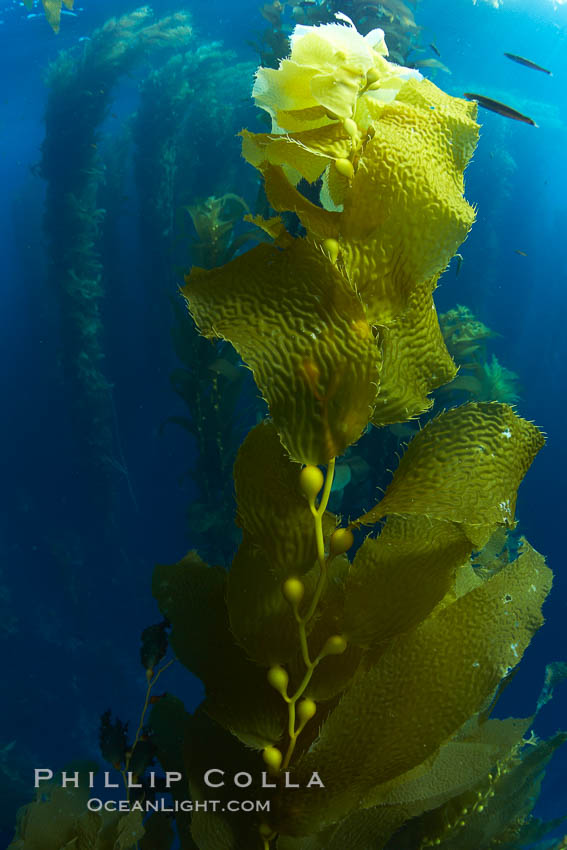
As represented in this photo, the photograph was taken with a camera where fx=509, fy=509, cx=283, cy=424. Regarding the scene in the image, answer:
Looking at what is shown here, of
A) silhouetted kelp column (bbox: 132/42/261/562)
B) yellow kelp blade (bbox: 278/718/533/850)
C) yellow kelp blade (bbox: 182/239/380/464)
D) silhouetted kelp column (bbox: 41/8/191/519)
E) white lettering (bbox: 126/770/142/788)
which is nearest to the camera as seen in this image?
yellow kelp blade (bbox: 182/239/380/464)

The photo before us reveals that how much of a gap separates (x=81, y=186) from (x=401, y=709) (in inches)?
251

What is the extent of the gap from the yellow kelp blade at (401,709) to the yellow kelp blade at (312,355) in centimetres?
22

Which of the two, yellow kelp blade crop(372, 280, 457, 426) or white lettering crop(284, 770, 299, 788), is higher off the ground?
yellow kelp blade crop(372, 280, 457, 426)

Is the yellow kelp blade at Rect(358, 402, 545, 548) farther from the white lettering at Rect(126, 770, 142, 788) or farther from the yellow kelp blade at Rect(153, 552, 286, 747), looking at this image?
the white lettering at Rect(126, 770, 142, 788)

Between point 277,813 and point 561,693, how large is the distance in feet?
33.0

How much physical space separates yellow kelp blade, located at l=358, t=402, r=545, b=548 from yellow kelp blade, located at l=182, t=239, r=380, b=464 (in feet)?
0.28

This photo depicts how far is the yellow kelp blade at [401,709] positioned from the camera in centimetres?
48

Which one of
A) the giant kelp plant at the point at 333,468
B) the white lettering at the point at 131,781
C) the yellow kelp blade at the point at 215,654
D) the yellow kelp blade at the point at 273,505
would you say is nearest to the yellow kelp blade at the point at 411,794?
the giant kelp plant at the point at 333,468

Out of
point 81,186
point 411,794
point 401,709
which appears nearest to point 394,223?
point 401,709

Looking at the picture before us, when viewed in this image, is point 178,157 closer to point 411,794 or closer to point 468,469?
point 468,469

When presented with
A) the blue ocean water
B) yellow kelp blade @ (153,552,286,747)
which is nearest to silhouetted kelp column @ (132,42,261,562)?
the blue ocean water

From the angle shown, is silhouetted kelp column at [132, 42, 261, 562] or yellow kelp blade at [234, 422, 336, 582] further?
silhouetted kelp column at [132, 42, 261, 562]

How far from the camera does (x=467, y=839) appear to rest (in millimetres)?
747

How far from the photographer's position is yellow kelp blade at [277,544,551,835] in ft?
1.58
